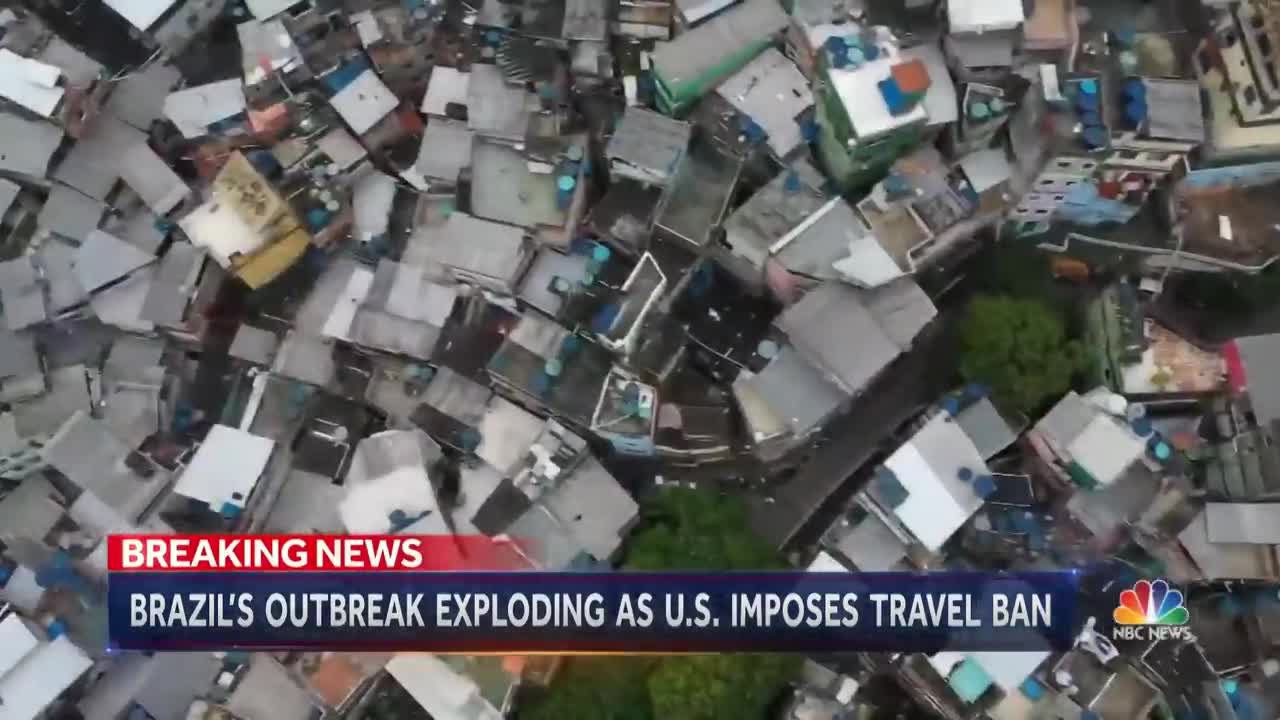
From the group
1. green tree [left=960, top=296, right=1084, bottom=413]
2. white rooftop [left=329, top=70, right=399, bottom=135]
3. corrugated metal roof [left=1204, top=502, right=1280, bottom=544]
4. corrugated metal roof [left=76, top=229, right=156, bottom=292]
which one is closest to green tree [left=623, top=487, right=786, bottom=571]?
green tree [left=960, top=296, right=1084, bottom=413]

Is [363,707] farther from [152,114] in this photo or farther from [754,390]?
[152,114]

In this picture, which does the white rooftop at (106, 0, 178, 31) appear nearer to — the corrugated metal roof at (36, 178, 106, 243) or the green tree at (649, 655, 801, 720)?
the corrugated metal roof at (36, 178, 106, 243)

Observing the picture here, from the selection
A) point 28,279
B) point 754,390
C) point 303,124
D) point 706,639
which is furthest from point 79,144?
point 706,639

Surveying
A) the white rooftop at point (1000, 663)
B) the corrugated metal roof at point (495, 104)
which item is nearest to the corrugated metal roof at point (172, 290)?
the corrugated metal roof at point (495, 104)

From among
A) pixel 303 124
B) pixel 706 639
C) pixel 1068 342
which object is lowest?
pixel 706 639

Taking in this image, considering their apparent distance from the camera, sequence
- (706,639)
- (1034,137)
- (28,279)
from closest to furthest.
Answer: (706,639), (1034,137), (28,279)

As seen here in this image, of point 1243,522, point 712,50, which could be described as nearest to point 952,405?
point 1243,522
